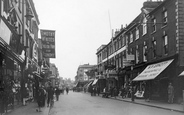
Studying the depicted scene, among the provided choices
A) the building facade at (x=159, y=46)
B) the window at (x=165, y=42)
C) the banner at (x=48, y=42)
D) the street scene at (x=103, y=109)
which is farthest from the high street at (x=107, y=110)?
the window at (x=165, y=42)

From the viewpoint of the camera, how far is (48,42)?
70.6 feet

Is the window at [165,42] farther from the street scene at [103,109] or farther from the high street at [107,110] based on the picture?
the high street at [107,110]

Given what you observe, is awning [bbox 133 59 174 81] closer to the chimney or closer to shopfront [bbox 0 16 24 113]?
the chimney

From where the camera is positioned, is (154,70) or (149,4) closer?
(154,70)

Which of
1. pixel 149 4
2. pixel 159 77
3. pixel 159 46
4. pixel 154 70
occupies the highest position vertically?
pixel 149 4

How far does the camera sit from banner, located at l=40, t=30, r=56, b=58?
69.7 feet

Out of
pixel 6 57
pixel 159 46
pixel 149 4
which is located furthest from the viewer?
pixel 149 4

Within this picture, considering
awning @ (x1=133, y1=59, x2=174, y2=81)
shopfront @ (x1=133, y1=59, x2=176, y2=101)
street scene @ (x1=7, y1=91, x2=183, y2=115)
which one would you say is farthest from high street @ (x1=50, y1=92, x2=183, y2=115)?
shopfront @ (x1=133, y1=59, x2=176, y2=101)

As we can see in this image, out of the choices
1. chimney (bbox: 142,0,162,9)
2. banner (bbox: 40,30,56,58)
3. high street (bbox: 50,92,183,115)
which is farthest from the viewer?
chimney (bbox: 142,0,162,9)

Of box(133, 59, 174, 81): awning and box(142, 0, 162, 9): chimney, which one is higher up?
box(142, 0, 162, 9): chimney

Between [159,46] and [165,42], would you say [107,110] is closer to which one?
[165,42]

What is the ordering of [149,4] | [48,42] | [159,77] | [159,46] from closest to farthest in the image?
[48,42] → [159,77] → [159,46] → [149,4]

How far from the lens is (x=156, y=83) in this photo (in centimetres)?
2769

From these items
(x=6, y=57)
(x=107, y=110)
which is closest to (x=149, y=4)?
(x=107, y=110)
